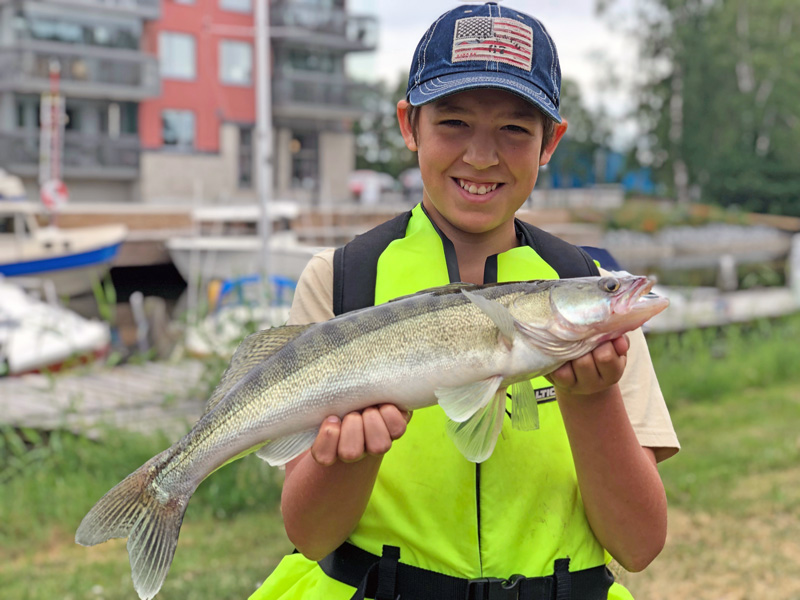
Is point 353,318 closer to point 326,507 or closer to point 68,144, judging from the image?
point 326,507

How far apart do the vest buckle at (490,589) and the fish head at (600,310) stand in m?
0.61

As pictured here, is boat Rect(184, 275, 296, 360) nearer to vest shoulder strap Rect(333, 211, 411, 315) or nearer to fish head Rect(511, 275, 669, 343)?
vest shoulder strap Rect(333, 211, 411, 315)

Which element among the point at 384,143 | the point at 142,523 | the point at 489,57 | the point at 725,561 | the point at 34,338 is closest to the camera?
the point at 142,523

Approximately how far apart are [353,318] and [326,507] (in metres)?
0.43

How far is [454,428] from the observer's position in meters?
1.82

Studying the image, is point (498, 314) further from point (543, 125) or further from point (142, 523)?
point (142, 523)

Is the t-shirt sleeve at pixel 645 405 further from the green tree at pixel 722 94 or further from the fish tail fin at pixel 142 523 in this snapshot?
the green tree at pixel 722 94

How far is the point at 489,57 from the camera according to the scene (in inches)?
78.8

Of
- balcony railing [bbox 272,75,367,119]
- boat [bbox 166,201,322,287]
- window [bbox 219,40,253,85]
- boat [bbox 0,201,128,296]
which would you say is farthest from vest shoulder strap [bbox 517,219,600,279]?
balcony railing [bbox 272,75,367,119]

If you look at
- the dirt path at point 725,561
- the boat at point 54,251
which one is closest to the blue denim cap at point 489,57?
the dirt path at point 725,561

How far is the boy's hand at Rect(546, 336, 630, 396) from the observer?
5.72 ft

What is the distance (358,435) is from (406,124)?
0.93 m

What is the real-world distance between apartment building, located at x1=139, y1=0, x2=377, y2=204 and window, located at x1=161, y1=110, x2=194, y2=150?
0.04m

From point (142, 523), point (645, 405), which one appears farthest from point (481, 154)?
point (142, 523)
